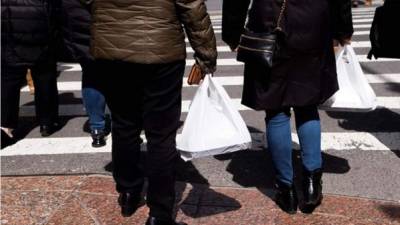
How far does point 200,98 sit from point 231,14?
531mm

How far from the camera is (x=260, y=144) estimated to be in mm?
4852

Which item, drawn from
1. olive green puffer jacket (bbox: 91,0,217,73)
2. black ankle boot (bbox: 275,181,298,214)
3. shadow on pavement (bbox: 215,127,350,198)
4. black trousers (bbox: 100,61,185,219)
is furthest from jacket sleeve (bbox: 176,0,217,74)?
shadow on pavement (bbox: 215,127,350,198)

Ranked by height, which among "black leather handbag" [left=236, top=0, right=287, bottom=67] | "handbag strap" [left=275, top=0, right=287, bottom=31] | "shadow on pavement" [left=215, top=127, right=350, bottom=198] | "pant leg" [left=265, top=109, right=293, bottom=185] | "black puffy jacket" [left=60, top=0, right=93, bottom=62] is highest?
"handbag strap" [left=275, top=0, right=287, bottom=31]

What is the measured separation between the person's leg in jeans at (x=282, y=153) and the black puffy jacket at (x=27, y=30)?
240 centimetres

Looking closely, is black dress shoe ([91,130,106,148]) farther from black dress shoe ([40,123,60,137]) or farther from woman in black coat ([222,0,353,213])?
woman in black coat ([222,0,353,213])

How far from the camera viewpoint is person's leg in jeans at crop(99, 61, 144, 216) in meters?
3.05

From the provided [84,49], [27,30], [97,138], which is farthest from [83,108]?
[84,49]

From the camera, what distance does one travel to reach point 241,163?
439cm

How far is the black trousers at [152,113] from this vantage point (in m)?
2.99

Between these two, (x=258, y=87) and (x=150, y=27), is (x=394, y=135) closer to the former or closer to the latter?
(x=258, y=87)

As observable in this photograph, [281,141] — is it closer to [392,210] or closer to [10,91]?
[392,210]

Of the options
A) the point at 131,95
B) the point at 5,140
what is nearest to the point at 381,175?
the point at 131,95

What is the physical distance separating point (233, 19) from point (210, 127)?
66 cm

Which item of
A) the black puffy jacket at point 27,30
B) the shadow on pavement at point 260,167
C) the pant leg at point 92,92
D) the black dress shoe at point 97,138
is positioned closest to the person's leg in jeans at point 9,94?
the black puffy jacket at point 27,30
